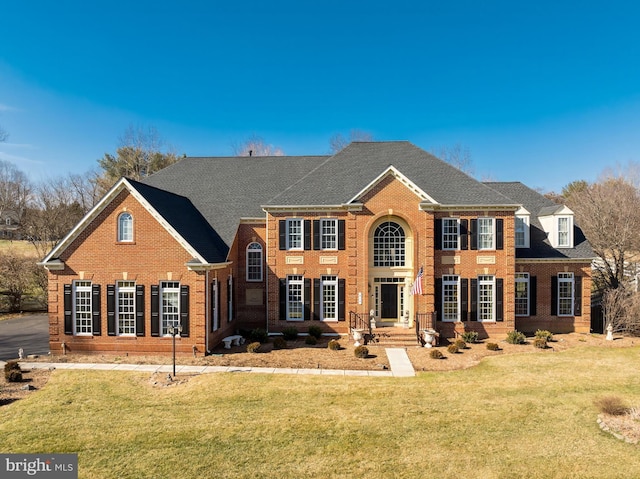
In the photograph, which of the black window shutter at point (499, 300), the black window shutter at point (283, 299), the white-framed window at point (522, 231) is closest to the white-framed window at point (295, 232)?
the black window shutter at point (283, 299)

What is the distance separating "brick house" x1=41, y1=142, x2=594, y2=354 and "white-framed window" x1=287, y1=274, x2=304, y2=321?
0.09m

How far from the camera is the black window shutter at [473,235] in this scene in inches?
878

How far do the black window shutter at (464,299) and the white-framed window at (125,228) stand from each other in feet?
63.6

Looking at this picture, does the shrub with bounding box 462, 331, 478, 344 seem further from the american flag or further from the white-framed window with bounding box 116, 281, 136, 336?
the white-framed window with bounding box 116, 281, 136, 336

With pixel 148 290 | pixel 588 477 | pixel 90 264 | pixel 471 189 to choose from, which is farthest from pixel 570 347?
pixel 90 264

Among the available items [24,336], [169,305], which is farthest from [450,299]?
[24,336]

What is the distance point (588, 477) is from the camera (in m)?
8.75

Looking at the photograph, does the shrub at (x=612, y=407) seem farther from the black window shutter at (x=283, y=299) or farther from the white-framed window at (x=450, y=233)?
the black window shutter at (x=283, y=299)

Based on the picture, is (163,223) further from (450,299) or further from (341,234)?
(450,299)

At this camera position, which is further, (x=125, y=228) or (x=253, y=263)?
(x=253, y=263)

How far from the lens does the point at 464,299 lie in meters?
22.3

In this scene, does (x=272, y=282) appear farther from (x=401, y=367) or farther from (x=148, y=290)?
(x=401, y=367)

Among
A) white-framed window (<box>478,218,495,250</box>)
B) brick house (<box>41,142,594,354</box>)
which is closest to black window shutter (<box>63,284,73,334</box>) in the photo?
brick house (<box>41,142,594,354</box>)

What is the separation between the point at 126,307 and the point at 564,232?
2764cm
